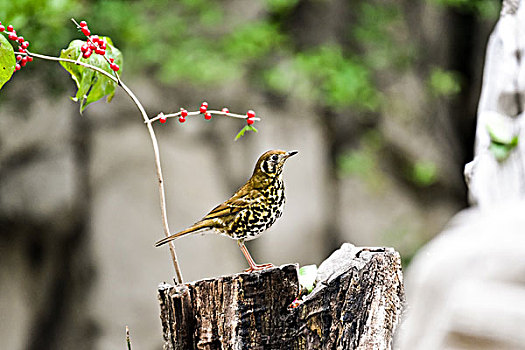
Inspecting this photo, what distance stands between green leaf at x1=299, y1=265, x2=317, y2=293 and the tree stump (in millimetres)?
79

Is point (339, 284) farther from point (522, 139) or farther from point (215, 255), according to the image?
point (215, 255)

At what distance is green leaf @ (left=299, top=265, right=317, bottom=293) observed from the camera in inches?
50.2

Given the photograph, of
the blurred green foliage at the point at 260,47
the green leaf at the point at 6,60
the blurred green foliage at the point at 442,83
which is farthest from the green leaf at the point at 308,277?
the blurred green foliage at the point at 442,83

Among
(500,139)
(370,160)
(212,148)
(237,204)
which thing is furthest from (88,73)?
(370,160)

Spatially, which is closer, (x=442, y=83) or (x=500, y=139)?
(x=500, y=139)

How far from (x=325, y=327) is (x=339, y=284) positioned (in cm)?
9

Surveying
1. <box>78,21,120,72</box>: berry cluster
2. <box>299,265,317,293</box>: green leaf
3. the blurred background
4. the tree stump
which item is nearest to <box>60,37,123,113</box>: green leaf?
<box>78,21,120,72</box>: berry cluster

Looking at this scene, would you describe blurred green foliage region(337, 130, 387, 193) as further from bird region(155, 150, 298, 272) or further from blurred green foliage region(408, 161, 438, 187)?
bird region(155, 150, 298, 272)

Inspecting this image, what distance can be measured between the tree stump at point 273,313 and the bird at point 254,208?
7 centimetres

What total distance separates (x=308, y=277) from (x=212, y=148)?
6.89ft

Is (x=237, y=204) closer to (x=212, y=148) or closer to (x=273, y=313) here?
(x=273, y=313)

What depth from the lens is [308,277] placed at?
1302 millimetres

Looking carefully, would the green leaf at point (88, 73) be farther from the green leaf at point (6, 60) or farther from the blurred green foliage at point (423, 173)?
the blurred green foliage at point (423, 173)

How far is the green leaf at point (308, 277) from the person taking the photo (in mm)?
1274
